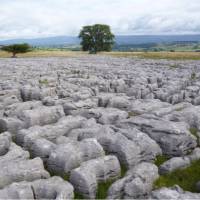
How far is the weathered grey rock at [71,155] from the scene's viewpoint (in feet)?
55.9

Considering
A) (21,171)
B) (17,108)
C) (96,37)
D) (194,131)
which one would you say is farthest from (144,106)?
(96,37)

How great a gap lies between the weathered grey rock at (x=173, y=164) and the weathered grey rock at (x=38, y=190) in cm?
555

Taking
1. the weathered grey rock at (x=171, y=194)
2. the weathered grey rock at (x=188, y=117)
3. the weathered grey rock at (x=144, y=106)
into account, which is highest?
the weathered grey rock at (x=188, y=117)

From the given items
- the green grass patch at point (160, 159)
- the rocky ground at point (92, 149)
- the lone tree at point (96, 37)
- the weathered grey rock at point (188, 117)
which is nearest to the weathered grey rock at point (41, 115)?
the rocky ground at point (92, 149)

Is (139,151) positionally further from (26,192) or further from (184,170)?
(26,192)

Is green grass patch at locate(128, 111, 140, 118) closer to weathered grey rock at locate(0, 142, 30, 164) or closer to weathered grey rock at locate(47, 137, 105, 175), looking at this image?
weathered grey rock at locate(47, 137, 105, 175)

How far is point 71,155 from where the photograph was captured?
17.2 metres

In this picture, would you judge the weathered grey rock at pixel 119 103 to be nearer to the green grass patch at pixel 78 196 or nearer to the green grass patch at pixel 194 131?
the green grass patch at pixel 194 131

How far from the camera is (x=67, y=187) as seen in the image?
1468 centimetres

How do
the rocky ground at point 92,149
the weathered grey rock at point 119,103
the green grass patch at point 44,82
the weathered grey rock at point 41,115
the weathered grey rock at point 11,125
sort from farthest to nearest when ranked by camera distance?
the green grass patch at point 44,82 < the weathered grey rock at point 119,103 < the weathered grey rock at point 41,115 < the weathered grey rock at point 11,125 < the rocky ground at point 92,149

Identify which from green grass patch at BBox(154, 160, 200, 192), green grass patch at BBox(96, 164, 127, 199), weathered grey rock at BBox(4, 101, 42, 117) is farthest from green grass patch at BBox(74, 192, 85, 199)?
weathered grey rock at BBox(4, 101, 42, 117)

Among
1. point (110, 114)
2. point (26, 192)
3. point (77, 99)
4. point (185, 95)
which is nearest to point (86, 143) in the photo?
point (26, 192)

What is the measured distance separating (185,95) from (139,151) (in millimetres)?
18002

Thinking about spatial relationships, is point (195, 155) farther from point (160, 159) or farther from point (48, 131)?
point (48, 131)
